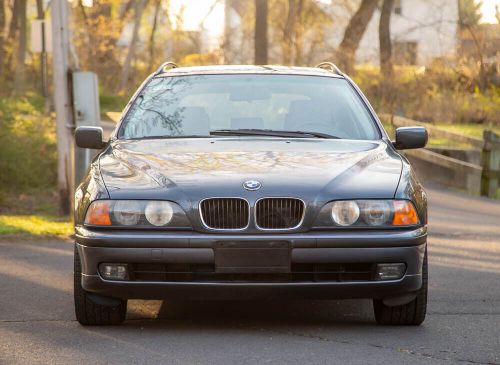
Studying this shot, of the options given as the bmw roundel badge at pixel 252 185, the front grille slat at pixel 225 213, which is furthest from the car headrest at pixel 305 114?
the front grille slat at pixel 225 213

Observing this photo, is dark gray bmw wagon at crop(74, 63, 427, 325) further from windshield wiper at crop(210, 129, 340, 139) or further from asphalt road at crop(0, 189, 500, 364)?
windshield wiper at crop(210, 129, 340, 139)

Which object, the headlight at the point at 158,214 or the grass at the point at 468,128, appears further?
the grass at the point at 468,128

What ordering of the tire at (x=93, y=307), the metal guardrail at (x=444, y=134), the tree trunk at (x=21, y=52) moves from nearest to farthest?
1. the tire at (x=93, y=307)
2. the metal guardrail at (x=444, y=134)
3. the tree trunk at (x=21, y=52)

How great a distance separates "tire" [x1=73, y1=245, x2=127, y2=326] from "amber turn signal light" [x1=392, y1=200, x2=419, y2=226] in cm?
158

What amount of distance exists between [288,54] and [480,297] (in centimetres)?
2525

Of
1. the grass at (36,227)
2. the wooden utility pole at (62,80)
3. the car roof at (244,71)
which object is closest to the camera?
the car roof at (244,71)

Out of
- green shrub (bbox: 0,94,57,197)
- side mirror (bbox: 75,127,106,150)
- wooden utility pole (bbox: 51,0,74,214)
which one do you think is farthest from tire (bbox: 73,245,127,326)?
green shrub (bbox: 0,94,57,197)

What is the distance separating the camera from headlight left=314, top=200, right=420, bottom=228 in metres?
6.14

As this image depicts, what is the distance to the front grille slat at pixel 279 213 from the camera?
20.1 ft

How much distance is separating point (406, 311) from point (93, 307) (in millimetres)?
1731

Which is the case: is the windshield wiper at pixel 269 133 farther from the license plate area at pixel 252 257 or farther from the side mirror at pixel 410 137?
the license plate area at pixel 252 257

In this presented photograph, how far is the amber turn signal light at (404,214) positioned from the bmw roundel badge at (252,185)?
0.73 m

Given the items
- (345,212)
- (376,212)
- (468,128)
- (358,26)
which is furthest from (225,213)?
(358,26)

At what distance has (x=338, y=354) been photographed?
19.0ft
